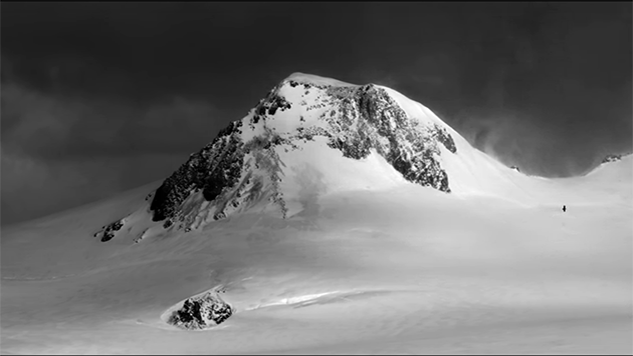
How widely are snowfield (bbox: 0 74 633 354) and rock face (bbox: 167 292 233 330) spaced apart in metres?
0.89

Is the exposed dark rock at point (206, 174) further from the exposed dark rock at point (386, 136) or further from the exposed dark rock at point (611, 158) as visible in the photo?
the exposed dark rock at point (611, 158)

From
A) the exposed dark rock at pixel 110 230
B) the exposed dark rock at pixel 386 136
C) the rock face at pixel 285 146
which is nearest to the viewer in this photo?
the rock face at pixel 285 146

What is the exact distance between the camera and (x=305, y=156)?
8788cm

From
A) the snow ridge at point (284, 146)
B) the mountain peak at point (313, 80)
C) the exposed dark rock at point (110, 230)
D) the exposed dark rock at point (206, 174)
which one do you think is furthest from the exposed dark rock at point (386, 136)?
the exposed dark rock at point (110, 230)

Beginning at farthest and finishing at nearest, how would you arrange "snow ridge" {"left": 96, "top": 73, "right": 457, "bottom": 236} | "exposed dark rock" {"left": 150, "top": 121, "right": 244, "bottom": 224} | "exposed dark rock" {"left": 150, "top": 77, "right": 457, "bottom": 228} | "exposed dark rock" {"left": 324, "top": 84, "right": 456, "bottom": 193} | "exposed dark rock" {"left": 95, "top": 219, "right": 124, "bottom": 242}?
"exposed dark rock" {"left": 324, "top": 84, "right": 456, "bottom": 193}, "exposed dark rock" {"left": 150, "top": 121, "right": 244, "bottom": 224}, "exposed dark rock" {"left": 150, "top": 77, "right": 457, "bottom": 228}, "exposed dark rock" {"left": 95, "top": 219, "right": 124, "bottom": 242}, "snow ridge" {"left": 96, "top": 73, "right": 457, "bottom": 236}

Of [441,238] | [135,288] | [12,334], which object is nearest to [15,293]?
[135,288]

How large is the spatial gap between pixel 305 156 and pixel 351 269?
117 feet

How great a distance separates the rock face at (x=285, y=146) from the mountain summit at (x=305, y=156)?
0.51 feet

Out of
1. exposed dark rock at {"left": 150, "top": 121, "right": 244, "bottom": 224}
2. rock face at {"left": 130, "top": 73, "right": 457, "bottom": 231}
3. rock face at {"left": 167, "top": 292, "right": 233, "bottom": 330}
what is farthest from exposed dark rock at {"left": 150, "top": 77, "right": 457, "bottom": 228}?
rock face at {"left": 167, "top": 292, "right": 233, "bottom": 330}

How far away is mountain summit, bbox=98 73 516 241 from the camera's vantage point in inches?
3263

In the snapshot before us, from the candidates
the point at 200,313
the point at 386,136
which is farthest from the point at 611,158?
the point at 200,313

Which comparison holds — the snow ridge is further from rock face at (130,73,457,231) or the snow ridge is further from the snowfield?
the snowfield

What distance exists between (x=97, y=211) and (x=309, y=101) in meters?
38.1

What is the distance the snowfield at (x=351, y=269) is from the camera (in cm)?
3114
